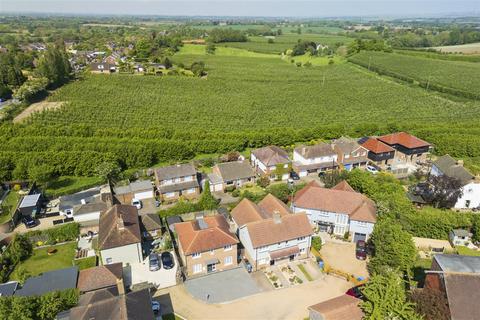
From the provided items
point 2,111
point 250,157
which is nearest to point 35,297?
point 250,157

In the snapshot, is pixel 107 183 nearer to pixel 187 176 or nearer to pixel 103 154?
pixel 103 154

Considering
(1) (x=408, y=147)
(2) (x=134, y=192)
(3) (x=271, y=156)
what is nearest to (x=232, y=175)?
(3) (x=271, y=156)

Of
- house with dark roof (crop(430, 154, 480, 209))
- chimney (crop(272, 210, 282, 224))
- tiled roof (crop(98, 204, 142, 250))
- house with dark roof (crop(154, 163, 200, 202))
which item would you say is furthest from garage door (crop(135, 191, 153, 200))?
house with dark roof (crop(430, 154, 480, 209))

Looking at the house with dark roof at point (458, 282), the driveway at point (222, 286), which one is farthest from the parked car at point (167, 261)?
the house with dark roof at point (458, 282)

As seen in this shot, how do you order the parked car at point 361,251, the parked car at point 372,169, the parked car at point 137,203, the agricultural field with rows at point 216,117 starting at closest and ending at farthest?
the parked car at point 361,251 → the parked car at point 137,203 → the agricultural field with rows at point 216,117 → the parked car at point 372,169

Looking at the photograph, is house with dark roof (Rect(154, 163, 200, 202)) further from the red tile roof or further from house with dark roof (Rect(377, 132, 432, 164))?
house with dark roof (Rect(377, 132, 432, 164))

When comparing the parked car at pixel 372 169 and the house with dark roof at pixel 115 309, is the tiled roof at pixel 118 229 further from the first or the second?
the parked car at pixel 372 169
